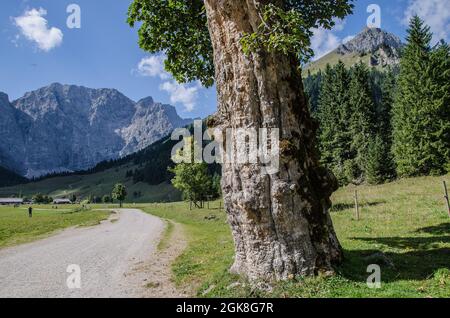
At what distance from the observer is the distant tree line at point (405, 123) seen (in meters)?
54.4

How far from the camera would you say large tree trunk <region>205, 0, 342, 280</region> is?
1108cm

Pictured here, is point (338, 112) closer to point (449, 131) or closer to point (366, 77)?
point (366, 77)

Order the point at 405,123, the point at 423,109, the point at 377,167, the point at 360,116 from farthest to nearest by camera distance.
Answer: the point at 360,116, the point at 377,167, the point at 405,123, the point at 423,109

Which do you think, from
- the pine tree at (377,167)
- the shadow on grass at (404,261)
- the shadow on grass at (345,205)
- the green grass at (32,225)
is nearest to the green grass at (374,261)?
the shadow on grass at (404,261)

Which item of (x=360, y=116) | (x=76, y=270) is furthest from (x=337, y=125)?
(x=76, y=270)

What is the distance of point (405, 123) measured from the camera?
5891cm

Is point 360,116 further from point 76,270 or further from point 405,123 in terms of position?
point 76,270

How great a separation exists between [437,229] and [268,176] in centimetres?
1271

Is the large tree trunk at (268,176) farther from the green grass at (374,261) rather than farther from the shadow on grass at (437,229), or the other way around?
the shadow on grass at (437,229)

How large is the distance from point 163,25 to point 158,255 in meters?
12.4

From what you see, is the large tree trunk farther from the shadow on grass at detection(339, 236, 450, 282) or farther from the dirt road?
the dirt road

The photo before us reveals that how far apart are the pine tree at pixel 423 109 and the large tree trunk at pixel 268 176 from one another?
48839 millimetres

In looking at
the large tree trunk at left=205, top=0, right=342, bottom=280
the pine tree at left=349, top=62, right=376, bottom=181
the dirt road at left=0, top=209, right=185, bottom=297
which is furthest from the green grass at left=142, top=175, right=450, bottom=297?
the pine tree at left=349, top=62, right=376, bottom=181

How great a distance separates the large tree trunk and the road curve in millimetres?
4470
